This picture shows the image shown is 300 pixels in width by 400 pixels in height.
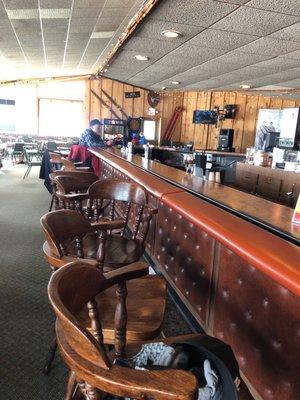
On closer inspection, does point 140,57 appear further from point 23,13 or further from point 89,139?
point 23,13

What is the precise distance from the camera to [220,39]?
4.38 meters

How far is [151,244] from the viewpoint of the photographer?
10.7ft

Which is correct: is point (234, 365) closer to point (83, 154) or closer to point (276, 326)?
point (276, 326)

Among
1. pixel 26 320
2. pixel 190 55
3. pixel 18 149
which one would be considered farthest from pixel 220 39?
pixel 18 149

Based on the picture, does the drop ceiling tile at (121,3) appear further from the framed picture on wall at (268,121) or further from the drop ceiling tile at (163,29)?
the framed picture on wall at (268,121)

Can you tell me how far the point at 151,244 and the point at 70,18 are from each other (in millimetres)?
3148

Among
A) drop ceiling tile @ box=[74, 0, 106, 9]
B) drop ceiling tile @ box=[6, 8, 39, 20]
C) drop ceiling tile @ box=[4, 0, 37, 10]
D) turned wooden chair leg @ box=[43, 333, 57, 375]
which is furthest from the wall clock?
turned wooden chair leg @ box=[43, 333, 57, 375]

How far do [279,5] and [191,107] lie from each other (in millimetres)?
8060

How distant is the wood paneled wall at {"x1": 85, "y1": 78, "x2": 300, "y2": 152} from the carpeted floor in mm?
6930

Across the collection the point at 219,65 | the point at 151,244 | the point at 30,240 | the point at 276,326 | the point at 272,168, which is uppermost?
the point at 219,65

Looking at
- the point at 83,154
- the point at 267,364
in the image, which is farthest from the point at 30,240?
the point at 267,364

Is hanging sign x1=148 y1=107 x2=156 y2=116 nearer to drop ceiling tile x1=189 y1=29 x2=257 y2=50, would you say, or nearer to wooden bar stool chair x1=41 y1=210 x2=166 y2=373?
drop ceiling tile x1=189 y1=29 x2=257 y2=50

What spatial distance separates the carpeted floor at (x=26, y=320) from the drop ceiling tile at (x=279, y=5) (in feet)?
9.24

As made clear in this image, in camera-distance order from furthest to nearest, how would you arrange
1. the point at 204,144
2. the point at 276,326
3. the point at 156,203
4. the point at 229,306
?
1. the point at 204,144
2. the point at 156,203
3. the point at 229,306
4. the point at 276,326
